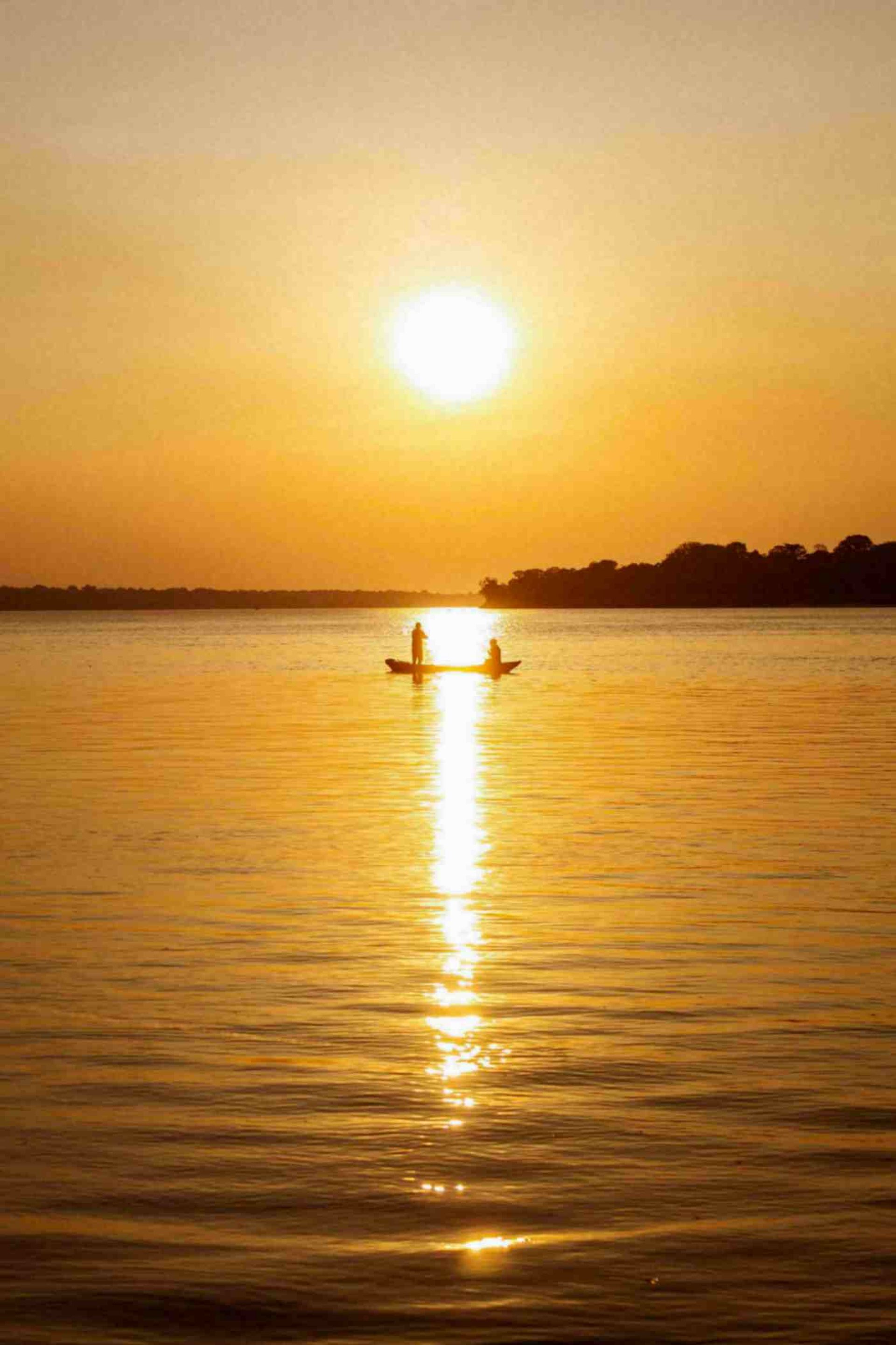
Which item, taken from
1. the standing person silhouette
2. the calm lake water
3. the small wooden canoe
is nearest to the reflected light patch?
the calm lake water

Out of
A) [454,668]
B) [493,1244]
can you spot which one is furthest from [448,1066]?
[454,668]

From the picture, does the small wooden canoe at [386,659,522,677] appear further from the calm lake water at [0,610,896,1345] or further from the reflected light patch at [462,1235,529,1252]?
the reflected light patch at [462,1235,529,1252]

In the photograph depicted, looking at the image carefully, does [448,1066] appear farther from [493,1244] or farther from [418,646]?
[418,646]

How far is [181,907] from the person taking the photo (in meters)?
17.6

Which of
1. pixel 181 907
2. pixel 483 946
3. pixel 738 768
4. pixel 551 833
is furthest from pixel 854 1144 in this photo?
pixel 738 768

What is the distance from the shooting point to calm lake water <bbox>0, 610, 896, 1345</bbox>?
7.83 m

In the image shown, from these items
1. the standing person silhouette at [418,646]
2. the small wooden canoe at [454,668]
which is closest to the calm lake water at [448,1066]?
the standing person silhouette at [418,646]

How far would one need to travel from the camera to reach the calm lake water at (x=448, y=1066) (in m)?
7.83

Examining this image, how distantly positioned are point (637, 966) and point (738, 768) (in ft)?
62.4

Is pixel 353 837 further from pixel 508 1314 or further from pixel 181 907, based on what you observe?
pixel 508 1314

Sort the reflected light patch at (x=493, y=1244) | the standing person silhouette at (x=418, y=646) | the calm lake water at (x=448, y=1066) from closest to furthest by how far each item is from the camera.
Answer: the calm lake water at (x=448, y=1066) → the reflected light patch at (x=493, y=1244) → the standing person silhouette at (x=418, y=646)

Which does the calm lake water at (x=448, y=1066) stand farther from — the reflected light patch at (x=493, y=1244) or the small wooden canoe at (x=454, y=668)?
the small wooden canoe at (x=454, y=668)

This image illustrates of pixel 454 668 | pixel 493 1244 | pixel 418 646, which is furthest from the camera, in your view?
pixel 418 646

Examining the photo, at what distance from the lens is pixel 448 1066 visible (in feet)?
37.6
